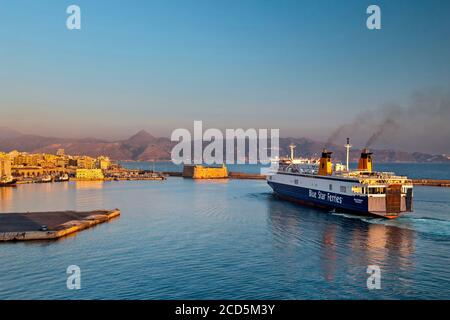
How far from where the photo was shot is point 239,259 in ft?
71.2

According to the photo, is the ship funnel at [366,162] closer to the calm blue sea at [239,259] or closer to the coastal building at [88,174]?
the calm blue sea at [239,259]

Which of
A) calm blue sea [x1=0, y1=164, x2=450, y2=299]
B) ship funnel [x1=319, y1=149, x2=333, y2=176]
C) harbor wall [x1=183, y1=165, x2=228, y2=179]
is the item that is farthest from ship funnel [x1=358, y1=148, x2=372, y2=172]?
harbor wall [x1=183, y1=165, x2=228, y2=179]

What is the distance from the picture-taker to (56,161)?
484 ft

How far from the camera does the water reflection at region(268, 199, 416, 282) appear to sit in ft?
70.1

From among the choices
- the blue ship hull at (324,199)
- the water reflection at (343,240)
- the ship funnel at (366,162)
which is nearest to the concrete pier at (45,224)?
the water reflection at (343,240)

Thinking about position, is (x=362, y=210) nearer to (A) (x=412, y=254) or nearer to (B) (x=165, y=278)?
(A) (x=412, y=254)

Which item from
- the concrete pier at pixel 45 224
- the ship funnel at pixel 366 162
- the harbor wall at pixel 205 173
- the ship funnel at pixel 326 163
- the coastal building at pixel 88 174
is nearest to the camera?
the concrete pier at pixel 45 224

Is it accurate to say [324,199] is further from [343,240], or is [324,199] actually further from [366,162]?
[343,240]

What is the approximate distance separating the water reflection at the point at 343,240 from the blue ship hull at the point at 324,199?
1.47 m

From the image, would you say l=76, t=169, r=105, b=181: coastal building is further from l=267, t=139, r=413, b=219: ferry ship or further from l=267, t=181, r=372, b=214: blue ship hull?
l=267, t=139, r=413, b=219: ferry ship

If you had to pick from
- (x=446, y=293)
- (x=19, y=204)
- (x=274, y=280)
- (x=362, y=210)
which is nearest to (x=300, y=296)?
(x=274, y=280)

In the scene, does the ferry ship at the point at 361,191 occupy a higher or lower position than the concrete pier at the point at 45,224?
higher

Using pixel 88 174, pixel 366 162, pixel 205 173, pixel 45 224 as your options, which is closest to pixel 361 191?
pixel 366 162

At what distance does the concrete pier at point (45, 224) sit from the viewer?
2652 centimetres
